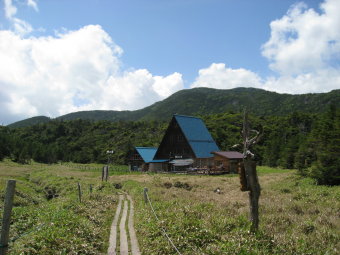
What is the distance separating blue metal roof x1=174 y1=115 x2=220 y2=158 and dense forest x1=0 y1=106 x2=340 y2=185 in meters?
6.34

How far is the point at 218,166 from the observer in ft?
153

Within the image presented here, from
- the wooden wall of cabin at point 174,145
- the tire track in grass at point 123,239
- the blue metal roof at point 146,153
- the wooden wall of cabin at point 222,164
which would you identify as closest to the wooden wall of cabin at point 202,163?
the wooden wall of cabin at point 174,145

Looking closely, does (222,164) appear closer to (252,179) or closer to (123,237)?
(123,237)

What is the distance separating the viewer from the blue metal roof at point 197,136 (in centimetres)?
4962

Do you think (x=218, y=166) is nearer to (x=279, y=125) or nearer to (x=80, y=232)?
(x=80, y=232)

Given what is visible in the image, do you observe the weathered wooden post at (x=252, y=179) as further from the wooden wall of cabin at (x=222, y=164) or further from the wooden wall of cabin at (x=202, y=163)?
the wooden wall of cabin at (x=202, y=163)

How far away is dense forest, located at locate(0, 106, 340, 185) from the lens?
25.5m

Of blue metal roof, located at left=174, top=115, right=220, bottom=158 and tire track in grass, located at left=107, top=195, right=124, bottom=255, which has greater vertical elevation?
blue metal roof, located at left=174, top=115, right=220, bottom=158

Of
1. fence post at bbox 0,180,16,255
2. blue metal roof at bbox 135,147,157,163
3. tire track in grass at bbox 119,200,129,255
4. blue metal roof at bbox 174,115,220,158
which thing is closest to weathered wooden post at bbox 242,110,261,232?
tire track in grass at bbox 119,200,129,255

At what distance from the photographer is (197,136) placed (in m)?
52.7

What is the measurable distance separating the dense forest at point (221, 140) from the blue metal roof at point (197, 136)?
6.34 metres

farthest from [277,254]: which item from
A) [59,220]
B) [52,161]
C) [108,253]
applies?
[52,161]

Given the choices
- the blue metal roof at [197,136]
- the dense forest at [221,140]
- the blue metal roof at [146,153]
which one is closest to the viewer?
the dense forest at [221,140]

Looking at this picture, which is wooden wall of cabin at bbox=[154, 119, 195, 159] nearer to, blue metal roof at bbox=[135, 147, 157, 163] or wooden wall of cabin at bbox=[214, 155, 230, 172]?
wooden wall of cabin at bbox=[214, 155, 230, 172]
